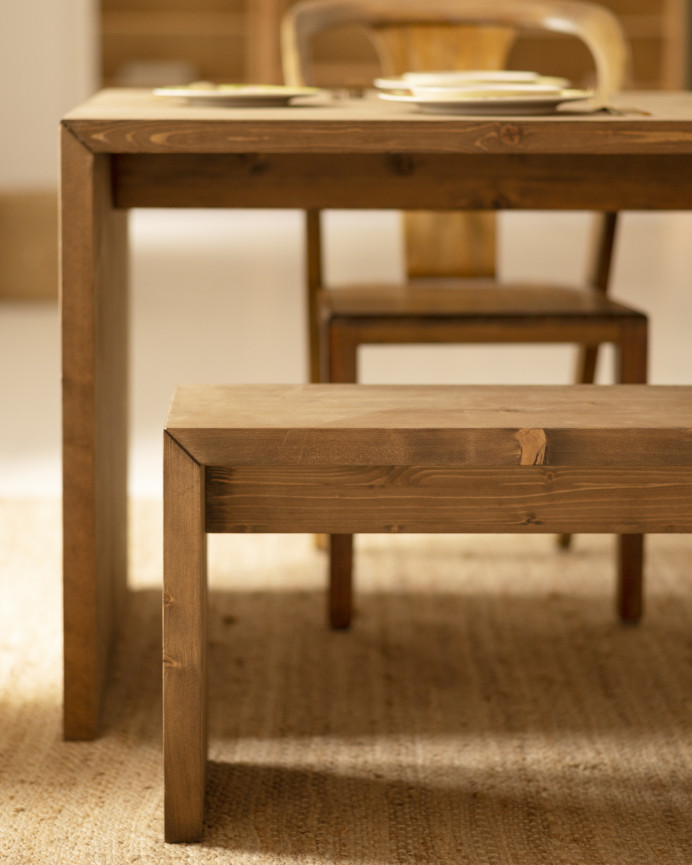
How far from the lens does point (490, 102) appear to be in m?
1.25

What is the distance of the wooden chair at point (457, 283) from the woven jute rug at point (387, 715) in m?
0.12

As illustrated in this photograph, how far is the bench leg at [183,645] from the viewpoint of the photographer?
102cm

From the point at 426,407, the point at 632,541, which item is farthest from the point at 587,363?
the point at 426,407

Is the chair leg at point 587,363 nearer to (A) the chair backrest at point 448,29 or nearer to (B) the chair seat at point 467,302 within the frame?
(B) the chair seat at point 467,302

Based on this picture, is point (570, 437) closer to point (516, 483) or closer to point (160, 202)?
point (516, 483)

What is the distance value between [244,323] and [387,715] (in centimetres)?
239

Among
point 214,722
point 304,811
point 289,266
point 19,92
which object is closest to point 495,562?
point 214,722

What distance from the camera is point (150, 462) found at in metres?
2.36

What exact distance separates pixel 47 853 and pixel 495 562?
0.96 meters

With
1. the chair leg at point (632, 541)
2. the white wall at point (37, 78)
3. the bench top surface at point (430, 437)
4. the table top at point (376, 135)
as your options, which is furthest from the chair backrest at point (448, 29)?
the white wall at point (37, 78)

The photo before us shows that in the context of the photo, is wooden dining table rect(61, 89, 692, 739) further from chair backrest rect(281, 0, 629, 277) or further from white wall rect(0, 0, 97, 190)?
white wall rect(0, 0, 97, 190)

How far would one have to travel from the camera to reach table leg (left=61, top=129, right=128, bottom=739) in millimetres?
1230

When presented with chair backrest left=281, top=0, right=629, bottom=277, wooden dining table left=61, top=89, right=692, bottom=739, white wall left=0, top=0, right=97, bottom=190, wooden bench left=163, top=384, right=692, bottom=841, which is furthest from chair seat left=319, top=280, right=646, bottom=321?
white wall left=0, top=0, right=97, bottom=190

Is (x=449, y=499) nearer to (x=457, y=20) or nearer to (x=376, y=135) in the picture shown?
(x=376, y=135)
